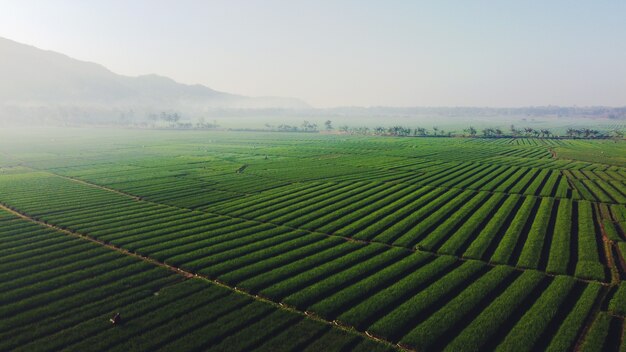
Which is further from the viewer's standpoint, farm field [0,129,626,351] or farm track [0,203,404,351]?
farm track [0,203,404,351]

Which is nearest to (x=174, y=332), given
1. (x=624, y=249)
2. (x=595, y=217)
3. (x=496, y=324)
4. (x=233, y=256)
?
(x=233, y=256)

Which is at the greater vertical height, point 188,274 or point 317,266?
point 317,266

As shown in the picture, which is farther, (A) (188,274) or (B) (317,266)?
(B) (317,266)

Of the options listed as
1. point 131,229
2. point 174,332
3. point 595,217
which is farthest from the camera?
point 595,217

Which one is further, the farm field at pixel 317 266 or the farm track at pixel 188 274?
the farm track at pixel 188 274

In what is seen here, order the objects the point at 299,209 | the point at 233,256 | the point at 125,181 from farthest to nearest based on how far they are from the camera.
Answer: the point at 125,181
the point at 299,209
the point at 233,256

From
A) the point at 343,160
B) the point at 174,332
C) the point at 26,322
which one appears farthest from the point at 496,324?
the point at 343,160

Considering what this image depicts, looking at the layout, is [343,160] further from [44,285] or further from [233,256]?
[44,285]

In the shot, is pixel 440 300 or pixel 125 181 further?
pixel 125 181
